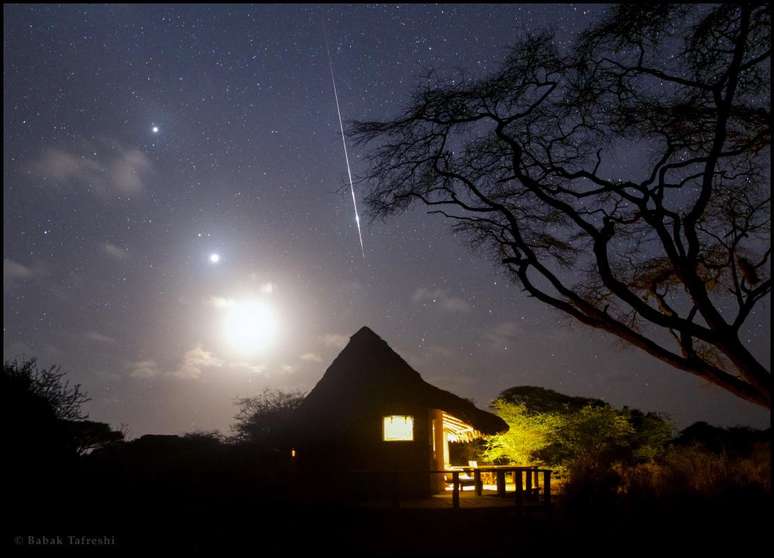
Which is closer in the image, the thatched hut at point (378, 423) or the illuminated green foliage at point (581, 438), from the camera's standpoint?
the thatched hut at point (378, 423)

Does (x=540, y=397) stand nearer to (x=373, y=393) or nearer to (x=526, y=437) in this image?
(x=526, y=437)

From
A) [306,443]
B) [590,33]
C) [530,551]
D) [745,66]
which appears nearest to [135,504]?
[306,443]

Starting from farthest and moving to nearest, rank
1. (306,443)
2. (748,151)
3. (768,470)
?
1. (306,443)
2. (748,151)
3. (768,470)

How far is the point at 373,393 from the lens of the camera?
61.7 ft

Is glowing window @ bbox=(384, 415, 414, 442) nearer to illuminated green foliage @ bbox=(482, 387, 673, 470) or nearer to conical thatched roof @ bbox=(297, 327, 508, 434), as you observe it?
conical thatched roof @ bbox=(297, 327, 508, 434)

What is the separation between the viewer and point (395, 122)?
1673cm

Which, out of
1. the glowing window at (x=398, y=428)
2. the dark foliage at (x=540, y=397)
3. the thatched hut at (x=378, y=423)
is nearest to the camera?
the thatched hut at (x=378, y=423)

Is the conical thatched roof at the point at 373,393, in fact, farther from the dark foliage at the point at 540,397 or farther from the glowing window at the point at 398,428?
the dark foliage at the point at 540,397

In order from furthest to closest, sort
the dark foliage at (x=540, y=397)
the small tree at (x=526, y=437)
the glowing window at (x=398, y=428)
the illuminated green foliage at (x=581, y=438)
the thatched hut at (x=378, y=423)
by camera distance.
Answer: the dark foliage at (x=540, y=397)
the small tree at (x=526, y=437)
the illuminated green foliage at (x=581, y=438)
the glowing window at (x=398, y=428)
the thatched hut at (x=378, y=423)

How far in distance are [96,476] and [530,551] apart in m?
9.53

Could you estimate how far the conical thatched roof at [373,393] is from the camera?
1847 centimetres

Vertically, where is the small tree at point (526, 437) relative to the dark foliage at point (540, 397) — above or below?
below

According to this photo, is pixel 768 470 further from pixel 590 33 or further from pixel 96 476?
pixel 96 476

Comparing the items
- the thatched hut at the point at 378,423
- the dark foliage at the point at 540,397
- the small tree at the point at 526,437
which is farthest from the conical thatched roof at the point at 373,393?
the dark foliage at the point at 540,397
